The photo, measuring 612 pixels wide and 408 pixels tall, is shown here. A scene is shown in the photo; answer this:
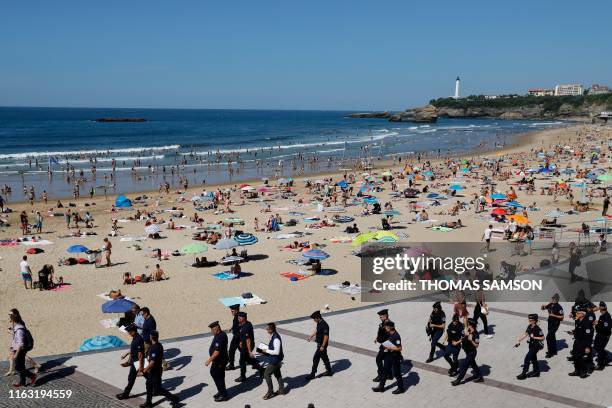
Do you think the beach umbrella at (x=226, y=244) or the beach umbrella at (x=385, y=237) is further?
the beach umbrella at (x=226, y=244)

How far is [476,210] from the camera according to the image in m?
28.6

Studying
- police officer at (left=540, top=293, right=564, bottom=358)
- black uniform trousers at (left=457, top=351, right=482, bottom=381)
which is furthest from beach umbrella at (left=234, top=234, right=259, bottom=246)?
black uniform trousers at (left=457, top=351, right=482, bottom=381)

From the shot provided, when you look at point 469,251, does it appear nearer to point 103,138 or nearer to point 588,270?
point 588,270

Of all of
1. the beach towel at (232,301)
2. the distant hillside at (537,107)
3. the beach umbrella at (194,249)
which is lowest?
the beach towel at (232,301)

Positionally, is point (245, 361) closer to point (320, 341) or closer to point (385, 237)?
point (320, 341)

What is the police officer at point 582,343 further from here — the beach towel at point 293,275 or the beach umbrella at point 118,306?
the beach towel at point 293,275

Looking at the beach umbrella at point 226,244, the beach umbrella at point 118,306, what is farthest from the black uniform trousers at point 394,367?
the beach umbrella at point 226,244

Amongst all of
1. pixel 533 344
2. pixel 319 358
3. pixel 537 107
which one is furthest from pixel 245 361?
pixel 537 107

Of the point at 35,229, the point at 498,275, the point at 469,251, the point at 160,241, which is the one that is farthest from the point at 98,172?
the point at 498,275

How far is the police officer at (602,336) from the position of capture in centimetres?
936

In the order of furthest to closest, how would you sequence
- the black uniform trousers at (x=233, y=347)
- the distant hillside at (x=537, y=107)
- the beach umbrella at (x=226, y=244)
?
the distant hillside at (x=537, y=107), the beach umbrella at (x=226, y=244), the black uniform trousers at (x=233, y=347)

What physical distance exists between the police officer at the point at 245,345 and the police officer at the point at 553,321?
17.2 feet

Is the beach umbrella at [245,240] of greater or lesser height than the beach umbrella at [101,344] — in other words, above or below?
above

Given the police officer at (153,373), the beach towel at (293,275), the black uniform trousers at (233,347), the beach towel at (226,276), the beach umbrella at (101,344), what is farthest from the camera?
the beach towel at (226,276)
